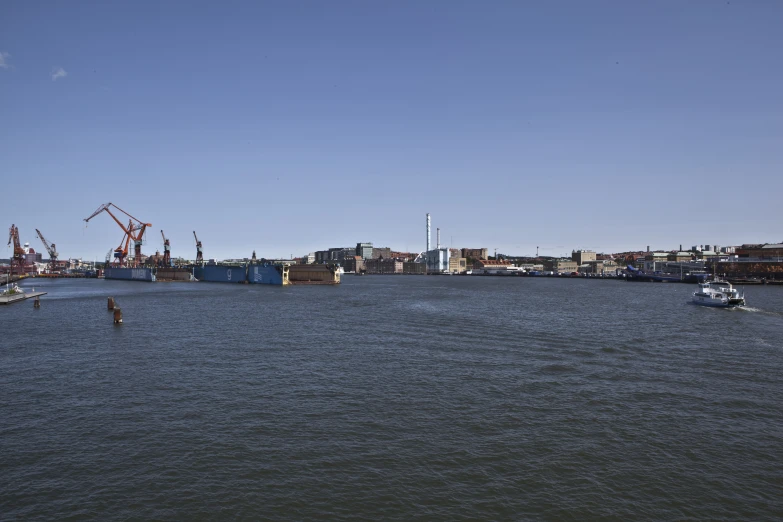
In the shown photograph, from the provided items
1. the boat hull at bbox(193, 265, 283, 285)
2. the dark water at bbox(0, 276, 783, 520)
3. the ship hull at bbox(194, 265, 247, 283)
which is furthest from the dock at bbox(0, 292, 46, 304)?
the ship hull at bbox(194, 265, 247, 283)

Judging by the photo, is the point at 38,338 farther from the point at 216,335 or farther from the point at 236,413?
the point at 236,413

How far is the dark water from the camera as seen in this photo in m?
12.2

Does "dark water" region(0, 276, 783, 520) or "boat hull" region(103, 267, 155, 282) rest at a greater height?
"boat hull" region(103, 267, 155, 282)

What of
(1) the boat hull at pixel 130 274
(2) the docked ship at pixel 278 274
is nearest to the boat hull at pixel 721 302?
(2) the docked ship at pixel 278 274

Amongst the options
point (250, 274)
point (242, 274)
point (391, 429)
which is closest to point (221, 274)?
point (242, 274)

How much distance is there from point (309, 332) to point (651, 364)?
79.7 feet

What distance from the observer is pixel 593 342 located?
33812 mm

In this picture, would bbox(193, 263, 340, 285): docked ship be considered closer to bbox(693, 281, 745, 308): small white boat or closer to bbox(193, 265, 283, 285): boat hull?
bbox(193, 265, 283, 285): boat hull

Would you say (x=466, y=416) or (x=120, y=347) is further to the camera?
(x=120, y=347)

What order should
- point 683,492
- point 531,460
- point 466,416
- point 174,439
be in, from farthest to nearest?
point 466,416 < point 174,439 < point 531,460 < point 683,492

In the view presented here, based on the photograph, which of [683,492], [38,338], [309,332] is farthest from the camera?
[309,332]

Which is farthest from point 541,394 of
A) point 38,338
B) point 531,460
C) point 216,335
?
point 38,338

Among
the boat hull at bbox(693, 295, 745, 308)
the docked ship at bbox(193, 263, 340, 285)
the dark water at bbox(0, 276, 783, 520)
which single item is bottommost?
the dark water at bbox(0, 276, 783, 520)

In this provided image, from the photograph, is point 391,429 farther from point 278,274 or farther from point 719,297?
point 278,274
